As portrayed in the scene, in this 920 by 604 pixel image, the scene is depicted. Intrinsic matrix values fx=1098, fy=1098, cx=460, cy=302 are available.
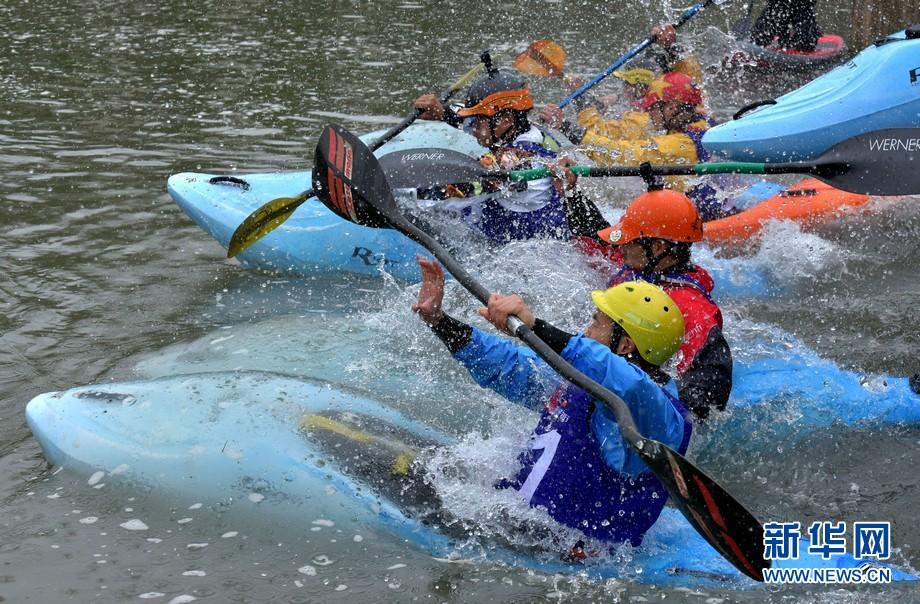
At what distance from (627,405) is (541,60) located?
242 inches

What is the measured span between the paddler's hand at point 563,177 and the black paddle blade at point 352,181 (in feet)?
4.48

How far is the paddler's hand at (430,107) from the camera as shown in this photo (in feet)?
23.6

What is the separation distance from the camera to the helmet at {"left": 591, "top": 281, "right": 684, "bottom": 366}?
3.50 metres

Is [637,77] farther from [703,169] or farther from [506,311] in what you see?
[506,311]

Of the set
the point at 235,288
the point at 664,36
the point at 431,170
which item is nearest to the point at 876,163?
the point at 431,170

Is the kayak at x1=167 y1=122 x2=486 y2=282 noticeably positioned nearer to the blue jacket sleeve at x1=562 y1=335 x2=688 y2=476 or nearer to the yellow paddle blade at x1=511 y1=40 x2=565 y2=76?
the yellow paddle blade at x1=511 y1=40 x2=565 y2=76

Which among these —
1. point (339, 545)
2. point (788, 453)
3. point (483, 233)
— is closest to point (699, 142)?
point (483, 233)

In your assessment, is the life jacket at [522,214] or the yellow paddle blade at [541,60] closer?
the life jacket at [522,214]

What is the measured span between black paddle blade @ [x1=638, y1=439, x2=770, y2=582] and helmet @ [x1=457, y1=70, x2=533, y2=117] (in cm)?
372

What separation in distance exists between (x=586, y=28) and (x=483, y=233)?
8383 millimetres

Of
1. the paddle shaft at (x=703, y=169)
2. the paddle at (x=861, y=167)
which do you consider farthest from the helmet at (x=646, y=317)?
the paddle at (x=861, y=167)

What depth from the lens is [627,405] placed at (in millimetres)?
3326

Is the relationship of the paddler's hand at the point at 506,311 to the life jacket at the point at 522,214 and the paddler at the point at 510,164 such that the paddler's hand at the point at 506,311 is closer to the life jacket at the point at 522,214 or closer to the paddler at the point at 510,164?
the paddler at the point at 510,164

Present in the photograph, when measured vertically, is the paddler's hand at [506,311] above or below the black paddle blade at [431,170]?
below
